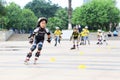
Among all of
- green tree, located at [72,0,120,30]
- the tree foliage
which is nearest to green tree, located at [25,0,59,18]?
the tree foliage

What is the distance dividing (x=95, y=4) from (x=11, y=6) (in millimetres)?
27730

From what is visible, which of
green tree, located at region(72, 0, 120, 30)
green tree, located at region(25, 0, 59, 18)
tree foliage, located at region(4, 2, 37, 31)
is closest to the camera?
green tree, located at region(72, 0, 120, 30)

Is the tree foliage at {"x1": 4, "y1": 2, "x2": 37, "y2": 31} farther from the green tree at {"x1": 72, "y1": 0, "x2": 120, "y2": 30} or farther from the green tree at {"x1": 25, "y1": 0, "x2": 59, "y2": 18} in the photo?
the green tree at {"x1": 72, "y1": 0, "x2": 120, "y2": 30}

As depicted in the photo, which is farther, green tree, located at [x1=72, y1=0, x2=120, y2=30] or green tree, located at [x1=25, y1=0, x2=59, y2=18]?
green tree, located at [x1=25, y1=0, x2=59, y2=18]

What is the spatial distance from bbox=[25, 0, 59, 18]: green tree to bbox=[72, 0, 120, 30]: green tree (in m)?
43.6

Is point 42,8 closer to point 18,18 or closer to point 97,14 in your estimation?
point 18,18

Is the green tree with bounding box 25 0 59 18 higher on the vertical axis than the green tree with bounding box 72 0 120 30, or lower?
higher

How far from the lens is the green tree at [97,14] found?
7238cm

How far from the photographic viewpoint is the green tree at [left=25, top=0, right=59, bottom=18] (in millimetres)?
119188

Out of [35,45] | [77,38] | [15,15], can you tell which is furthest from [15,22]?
[35,45]

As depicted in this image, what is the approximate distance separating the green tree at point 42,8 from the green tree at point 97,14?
143ft

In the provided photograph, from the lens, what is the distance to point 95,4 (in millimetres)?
74000

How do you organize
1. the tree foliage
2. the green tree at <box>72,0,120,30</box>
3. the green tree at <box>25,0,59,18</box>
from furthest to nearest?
the green tree at <box>25,0,59,18</box>, the tree foliage, the green tree at <box>72,0,120,30</box>

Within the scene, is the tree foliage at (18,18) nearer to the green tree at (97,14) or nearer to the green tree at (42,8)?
the green tree at (42,8)
